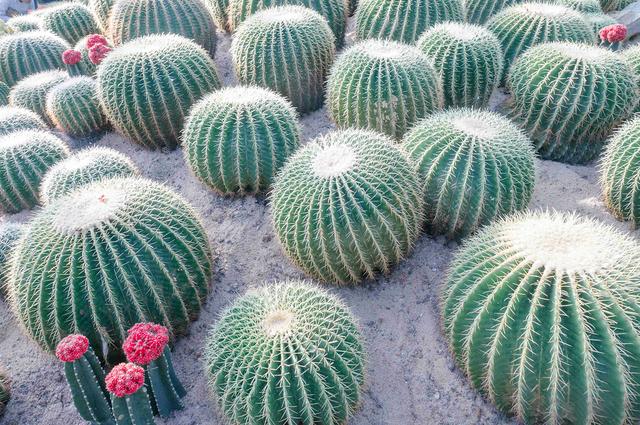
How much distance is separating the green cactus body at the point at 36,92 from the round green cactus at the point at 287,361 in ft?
15.0

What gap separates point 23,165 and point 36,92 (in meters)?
1.64

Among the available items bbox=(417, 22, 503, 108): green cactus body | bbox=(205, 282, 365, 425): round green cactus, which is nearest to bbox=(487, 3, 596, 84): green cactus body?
bbox=(417, 22, 503, 108): green cactus body

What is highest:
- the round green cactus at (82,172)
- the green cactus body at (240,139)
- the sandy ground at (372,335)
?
the green cactus body at (240,139)

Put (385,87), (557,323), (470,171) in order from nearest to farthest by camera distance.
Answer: (557,323) → (470,171) → (385,87)

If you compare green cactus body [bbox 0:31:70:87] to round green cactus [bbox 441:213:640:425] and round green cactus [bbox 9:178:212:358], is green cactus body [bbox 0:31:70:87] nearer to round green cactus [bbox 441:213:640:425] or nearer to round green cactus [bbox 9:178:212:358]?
round green cactus [bbox 9:178:212:358]

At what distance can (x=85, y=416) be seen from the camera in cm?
316

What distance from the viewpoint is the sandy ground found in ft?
11.0

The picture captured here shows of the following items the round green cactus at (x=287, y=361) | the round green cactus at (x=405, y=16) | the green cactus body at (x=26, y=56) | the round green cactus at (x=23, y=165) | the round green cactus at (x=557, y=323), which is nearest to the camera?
the round green cactus at (x=557, y=323)

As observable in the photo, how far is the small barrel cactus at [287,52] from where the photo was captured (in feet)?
17.4

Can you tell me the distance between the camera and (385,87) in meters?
4.57

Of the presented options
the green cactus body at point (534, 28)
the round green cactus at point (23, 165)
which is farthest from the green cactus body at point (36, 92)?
the green cactus body at point (534, 28)

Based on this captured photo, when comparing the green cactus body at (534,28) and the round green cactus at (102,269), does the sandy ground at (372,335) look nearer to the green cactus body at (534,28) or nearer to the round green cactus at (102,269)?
the round green cactus at (102,269)

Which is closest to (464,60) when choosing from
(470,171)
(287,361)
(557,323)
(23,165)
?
(470,171)

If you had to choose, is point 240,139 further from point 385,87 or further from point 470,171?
point 470,171
